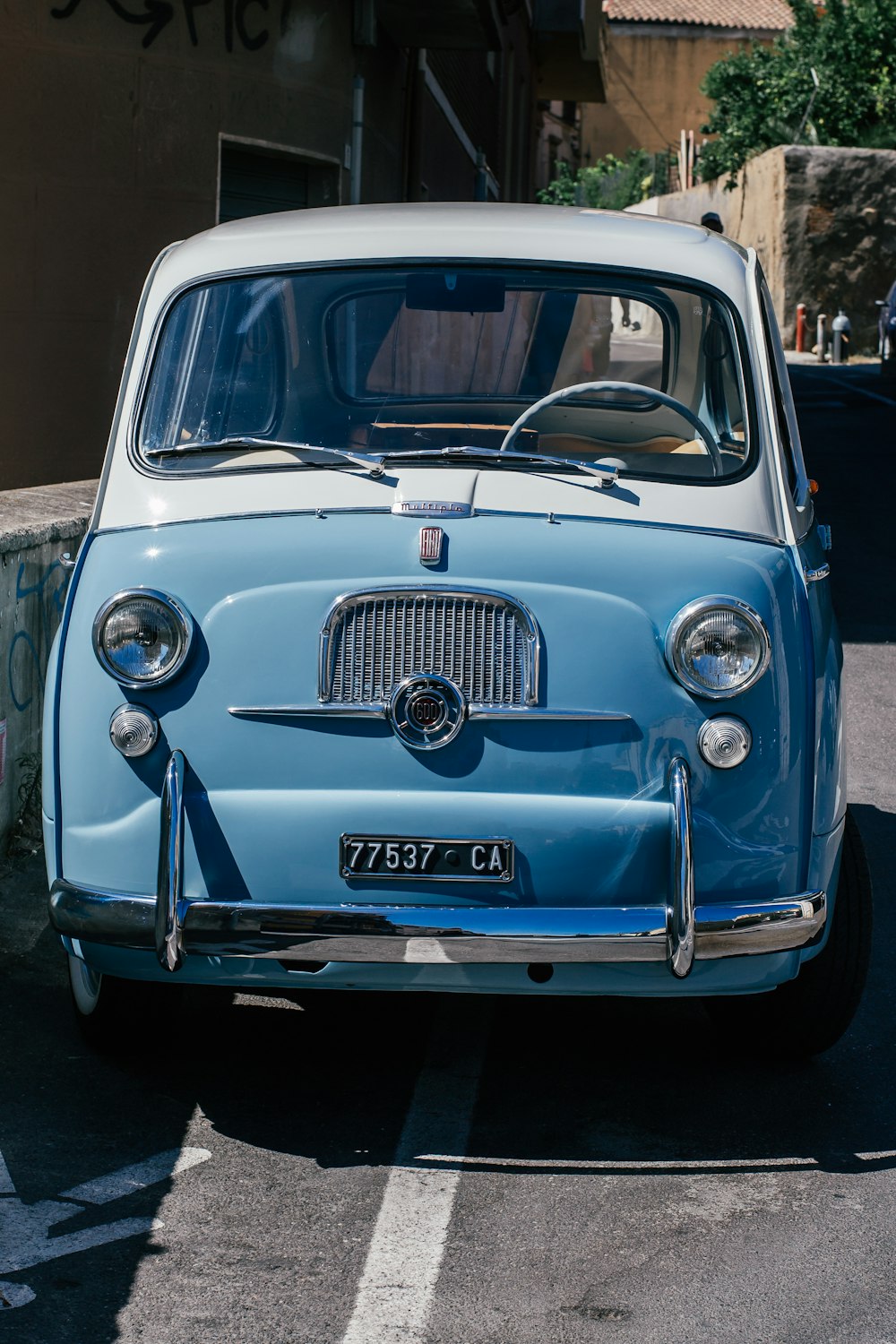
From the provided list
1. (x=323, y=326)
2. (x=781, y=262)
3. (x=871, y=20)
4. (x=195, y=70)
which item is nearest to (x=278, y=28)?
(x=195, y=70)

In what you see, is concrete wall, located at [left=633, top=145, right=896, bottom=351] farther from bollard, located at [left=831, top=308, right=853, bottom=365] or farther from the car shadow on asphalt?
the car shadow on asphalt

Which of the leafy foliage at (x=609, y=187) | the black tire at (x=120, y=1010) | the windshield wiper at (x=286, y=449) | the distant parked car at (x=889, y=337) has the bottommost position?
the black tire at (x=120, y=1010)

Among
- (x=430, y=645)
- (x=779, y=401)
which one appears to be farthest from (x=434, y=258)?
(x=430, y=645)

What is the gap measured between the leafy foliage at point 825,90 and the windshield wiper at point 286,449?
112 ft

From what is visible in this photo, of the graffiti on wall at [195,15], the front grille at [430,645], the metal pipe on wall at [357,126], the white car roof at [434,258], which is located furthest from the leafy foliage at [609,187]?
the front grille at [430,645]

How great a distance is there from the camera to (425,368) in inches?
196

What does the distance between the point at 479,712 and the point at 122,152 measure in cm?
907

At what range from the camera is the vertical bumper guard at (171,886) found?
3.70 meters

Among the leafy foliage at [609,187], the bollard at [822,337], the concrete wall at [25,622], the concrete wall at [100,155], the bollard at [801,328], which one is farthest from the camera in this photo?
the leafy foliage at [609,187]

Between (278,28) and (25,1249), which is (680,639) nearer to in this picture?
(25,1249)

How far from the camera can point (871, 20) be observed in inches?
1518

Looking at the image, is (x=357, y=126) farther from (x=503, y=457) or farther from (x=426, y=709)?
(x=426, y=709)

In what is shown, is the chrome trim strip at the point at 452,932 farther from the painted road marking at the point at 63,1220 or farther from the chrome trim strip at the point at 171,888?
the painted road marking at the point at 63,1220

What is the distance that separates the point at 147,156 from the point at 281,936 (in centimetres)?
933
